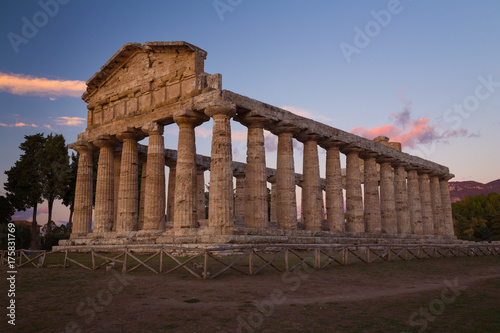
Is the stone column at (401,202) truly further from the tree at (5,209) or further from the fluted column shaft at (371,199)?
the tree at (5,209)

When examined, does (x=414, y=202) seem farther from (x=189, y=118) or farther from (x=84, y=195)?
(x=84, y=195)

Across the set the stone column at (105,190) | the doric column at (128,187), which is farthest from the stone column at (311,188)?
Result: the stone column at (105,190)

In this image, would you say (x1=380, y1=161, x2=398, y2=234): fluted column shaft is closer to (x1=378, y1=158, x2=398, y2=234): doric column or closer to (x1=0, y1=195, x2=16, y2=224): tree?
(x1=378, y1=158, x2=398, y2=234): doric column

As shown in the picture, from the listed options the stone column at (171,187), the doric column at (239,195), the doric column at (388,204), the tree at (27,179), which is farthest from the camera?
the tree at (27,179)

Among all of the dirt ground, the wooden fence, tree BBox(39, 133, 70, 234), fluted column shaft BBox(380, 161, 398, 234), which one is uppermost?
tree BBox(39, 133, 70, 234)

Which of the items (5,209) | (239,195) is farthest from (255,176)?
(5,209)

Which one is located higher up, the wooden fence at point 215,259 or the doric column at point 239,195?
the doric column at point 239,195

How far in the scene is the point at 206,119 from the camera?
84.1 feet

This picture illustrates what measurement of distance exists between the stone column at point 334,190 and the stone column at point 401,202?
10.2 metres

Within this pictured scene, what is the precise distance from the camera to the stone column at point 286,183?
27031 mm

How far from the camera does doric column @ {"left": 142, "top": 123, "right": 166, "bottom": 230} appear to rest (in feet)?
86.1

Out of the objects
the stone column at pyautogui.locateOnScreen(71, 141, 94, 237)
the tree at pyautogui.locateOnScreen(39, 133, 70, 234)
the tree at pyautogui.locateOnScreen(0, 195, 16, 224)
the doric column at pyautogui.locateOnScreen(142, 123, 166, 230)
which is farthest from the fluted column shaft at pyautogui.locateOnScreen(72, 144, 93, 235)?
the tree at pyautogui.locateOnScreen(0, 195, 16, 224)

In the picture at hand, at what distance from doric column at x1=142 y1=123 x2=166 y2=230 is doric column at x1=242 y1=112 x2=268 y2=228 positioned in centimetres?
579

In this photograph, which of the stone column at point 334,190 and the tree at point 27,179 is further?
the tree at point 27,179
